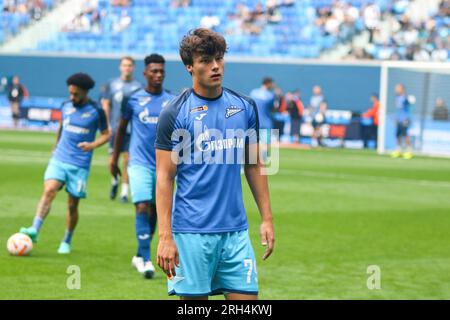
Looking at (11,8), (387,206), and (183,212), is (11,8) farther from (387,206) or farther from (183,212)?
(183,212)

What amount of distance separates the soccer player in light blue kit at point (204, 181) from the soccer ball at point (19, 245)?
18.1 feet

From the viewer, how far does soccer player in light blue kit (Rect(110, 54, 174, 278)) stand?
35.5 ft

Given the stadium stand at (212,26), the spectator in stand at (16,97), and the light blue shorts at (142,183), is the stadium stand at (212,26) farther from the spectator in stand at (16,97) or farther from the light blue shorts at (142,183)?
the light blue shorts at (142,183)

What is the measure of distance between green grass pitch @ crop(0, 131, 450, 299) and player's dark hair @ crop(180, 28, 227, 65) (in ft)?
12.7

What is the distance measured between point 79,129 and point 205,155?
625 centimetres

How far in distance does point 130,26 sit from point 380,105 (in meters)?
15.0

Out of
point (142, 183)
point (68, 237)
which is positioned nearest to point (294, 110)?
point (68, 237)

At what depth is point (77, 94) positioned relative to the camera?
12344mm

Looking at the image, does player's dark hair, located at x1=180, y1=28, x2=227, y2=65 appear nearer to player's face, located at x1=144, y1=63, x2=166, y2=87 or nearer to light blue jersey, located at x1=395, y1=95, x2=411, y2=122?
player's face, located at x1=144, y1=63, x2=166, y2=87

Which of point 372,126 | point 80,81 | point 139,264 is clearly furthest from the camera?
point 372,126

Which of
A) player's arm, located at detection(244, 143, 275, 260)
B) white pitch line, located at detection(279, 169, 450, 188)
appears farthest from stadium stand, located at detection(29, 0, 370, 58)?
player's arm, located at detection(244, 143, 275, 260)

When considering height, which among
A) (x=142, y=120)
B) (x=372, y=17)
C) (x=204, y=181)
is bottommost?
(x=204, y=181)

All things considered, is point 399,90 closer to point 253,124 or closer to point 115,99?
point 115,99
